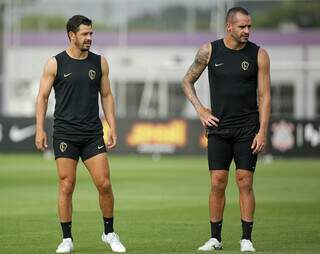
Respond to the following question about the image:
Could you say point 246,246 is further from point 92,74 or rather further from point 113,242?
point 92,74

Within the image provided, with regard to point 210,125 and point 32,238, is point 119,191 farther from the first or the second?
point 210,125

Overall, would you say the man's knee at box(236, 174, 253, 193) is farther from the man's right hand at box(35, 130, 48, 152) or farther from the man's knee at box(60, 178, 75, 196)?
the man's right hand at box(35, 130, 48, 152)

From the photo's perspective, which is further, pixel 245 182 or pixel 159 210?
pixel 159 210

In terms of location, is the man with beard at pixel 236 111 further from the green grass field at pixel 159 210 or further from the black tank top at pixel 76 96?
the black tank top at pixel 76 96

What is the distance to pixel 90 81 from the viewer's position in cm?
1195

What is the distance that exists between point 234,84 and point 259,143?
67 cm

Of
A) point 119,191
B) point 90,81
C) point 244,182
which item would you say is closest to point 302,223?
point 244,182

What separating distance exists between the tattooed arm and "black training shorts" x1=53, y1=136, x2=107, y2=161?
3.56 ft

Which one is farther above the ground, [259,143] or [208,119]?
[208,119]

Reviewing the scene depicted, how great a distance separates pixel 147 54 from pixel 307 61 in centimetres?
838

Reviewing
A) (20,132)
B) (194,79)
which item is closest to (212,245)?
(194,79)

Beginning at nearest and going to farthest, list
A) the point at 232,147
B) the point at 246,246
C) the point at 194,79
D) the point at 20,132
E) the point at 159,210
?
the point at 246,246
the point at 232,147
the point at 194,79
the point at 159,210
the point at 20,132

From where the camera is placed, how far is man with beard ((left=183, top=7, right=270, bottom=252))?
11.9m

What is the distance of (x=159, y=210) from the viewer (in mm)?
17844
